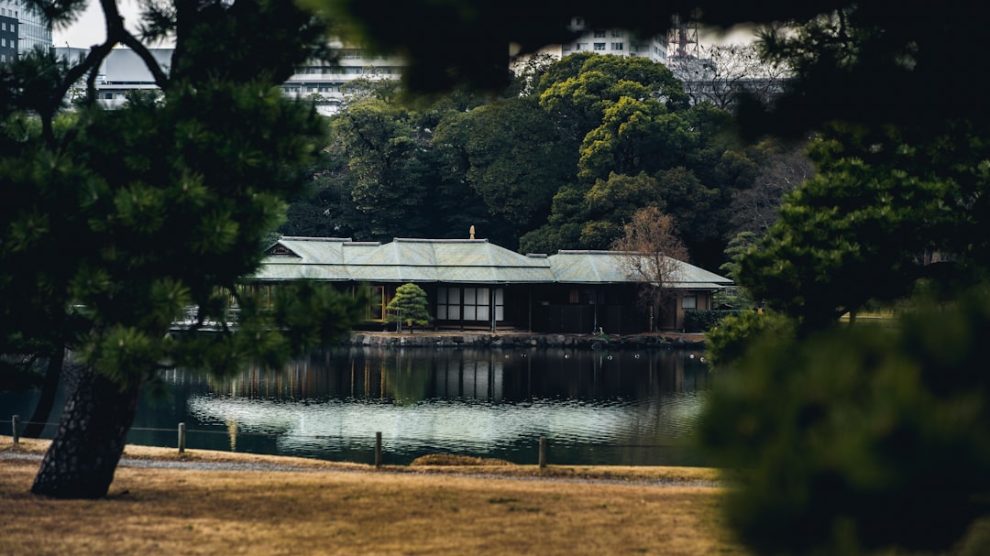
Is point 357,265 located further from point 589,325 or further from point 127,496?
→ point 127,496

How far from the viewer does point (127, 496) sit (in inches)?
377

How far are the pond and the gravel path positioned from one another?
2.25 ft

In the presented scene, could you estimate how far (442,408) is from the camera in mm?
22703

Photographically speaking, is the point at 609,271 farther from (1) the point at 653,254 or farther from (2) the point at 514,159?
(2) the point at 514,159

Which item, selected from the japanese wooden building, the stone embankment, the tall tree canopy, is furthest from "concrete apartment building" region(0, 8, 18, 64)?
the tall tree canopy

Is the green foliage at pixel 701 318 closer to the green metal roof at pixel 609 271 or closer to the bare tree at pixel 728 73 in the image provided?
the green metal roof at pixel 609 271

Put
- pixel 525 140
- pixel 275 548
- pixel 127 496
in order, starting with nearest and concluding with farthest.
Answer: pixel 275 548 → pixel 127 496 → pixel 525 140

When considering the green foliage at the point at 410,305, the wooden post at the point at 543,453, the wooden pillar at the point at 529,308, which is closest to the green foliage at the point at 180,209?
the wooden post at the point at 543,453

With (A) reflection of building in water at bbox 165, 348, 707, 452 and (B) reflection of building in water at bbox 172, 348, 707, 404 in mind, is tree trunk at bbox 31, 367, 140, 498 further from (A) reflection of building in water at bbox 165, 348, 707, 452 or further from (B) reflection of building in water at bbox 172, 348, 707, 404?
(B) reflection of building in water at bbox 172, 348, 707, 404

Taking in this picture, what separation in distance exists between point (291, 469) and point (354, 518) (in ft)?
15.5

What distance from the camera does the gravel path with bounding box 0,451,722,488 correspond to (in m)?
12.3

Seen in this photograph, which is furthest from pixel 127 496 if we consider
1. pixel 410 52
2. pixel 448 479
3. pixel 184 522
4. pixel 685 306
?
pixel 685 306

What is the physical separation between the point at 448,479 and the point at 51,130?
213 inches

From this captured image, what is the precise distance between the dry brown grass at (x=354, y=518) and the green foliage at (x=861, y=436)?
12.1ft
